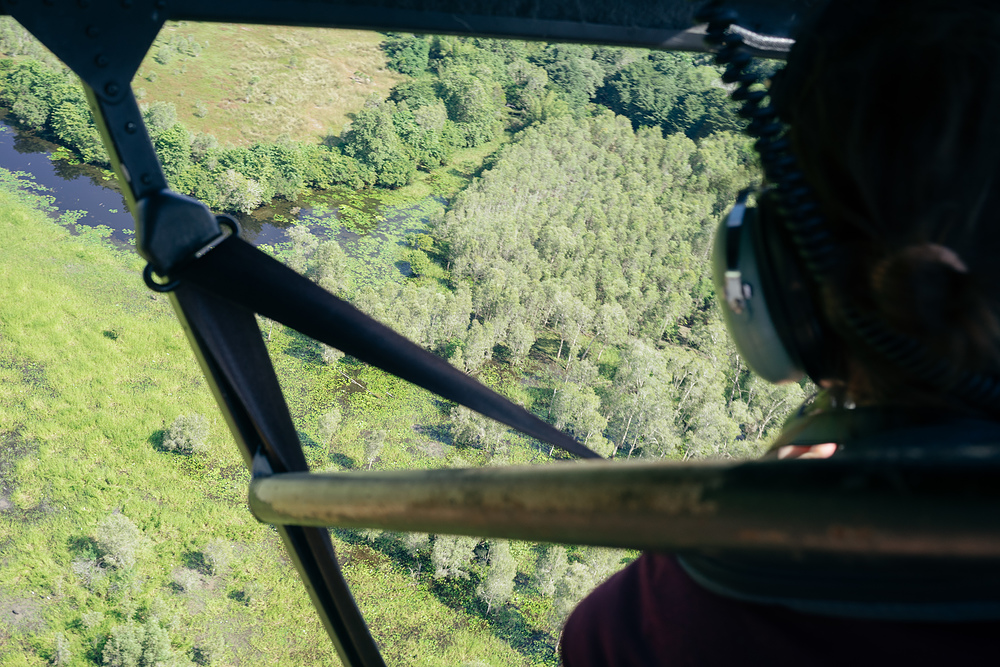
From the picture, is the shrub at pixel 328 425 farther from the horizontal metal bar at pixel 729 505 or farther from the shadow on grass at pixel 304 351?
the horizontal metal bar at pixel 729 505

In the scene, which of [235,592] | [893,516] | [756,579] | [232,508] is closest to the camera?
[893,516]

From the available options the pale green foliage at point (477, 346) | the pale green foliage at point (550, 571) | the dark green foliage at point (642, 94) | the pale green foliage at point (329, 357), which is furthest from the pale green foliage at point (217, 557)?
the dark green foliage at point (642, 94)

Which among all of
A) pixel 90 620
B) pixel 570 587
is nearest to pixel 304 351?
pixel 90 620

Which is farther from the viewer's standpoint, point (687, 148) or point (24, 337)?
point (687, 148)

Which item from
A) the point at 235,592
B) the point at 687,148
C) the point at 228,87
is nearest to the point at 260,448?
the point at 235,592

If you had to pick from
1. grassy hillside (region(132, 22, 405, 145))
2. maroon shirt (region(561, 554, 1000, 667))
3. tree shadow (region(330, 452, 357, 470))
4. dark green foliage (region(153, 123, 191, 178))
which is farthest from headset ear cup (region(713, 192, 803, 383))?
grassy hillside (region(132, 22, 405, 145))

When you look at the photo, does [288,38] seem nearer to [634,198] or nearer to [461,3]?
[634,198]
